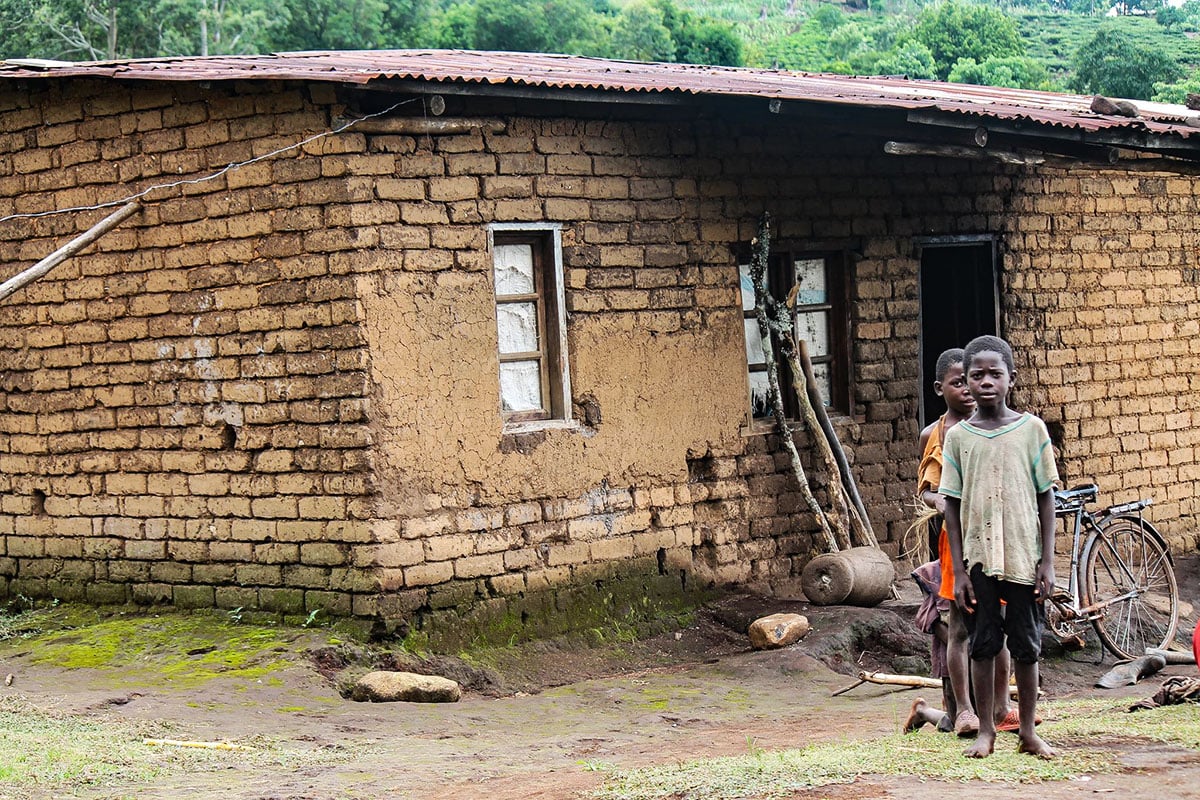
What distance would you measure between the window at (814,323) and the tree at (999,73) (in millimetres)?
21249

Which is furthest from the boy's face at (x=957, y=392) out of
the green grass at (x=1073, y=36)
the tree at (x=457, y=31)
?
the green grass at (x=1073, y=36)

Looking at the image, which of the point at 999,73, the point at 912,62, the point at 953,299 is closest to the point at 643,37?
the point at 912,62

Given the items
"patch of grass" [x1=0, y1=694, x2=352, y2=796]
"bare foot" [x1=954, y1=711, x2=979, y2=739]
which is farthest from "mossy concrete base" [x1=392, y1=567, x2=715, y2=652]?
"bare foot" [x1=954, y1=711, x2=979, y2=739]

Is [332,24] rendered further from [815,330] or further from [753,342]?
[753,342]

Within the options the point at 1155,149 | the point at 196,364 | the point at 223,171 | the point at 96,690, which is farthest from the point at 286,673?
the point at 1155,149

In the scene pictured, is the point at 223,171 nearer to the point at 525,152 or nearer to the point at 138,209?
the point at 138,209

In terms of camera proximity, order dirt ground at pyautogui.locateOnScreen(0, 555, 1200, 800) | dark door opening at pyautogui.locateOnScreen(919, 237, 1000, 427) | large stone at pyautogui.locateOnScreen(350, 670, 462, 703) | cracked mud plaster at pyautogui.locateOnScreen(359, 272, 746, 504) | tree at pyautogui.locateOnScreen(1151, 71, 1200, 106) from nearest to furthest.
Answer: dirt ground at pyautogui.locateOnScreen(0, 555, 1200, 800) < large stone at pyautogui.locateOnScreen(350, 670, 462, 703) < cracked mud plaster at pyautogui.locateOnScreen(359, 272, 746, 504) < dark door opening at pyautogui.locateOnScreen(919, 237, 1000, 427) < tree at pyautogui.locateOnScreen(1151, 71, 1200, 106)

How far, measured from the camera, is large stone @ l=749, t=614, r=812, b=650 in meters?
8.80

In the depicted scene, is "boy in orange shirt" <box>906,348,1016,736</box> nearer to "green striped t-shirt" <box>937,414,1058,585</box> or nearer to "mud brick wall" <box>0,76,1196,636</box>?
"green striped t-shirt" <box>937,414,1058,585</box>

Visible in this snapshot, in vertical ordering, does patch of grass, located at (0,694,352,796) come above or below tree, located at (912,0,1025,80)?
below

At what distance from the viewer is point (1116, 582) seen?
9125 mm

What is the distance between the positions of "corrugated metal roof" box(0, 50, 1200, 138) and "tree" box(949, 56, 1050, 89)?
19.9 metres

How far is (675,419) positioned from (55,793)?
188 inches

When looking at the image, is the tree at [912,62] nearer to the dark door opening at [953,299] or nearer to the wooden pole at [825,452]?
the dark door opening at [953,299]
